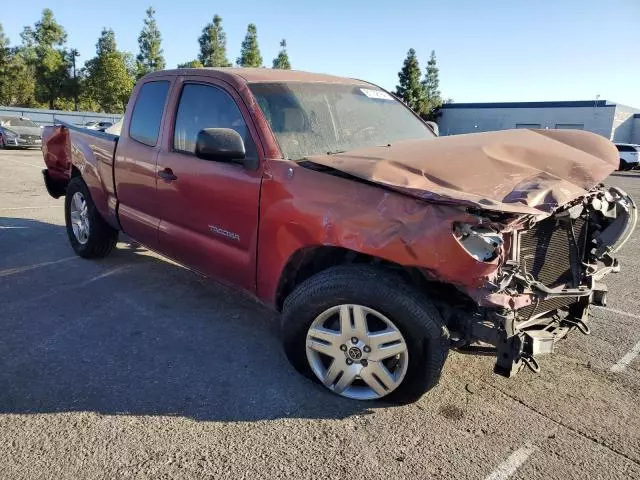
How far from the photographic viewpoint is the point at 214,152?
3277 mm

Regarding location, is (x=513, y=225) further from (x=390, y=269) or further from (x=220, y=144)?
(x=220, y=144)

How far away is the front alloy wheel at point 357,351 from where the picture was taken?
9.46 ft

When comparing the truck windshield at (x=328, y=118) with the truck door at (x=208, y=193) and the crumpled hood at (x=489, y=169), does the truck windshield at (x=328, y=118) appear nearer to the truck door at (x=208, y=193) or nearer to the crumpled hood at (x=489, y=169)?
the truck door at (x=208, y=193)

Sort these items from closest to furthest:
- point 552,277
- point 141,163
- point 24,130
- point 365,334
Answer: point 365,334
point 552,277
point 141,163
point 24,130

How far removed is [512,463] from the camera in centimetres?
256

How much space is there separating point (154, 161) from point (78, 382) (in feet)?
6.13

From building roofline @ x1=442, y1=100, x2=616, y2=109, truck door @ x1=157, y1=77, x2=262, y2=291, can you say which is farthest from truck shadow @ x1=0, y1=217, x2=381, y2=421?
building roofline @ x1=442, y1=100, x2=616, y2=109

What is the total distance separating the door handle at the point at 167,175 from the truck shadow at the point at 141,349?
44.0 inches

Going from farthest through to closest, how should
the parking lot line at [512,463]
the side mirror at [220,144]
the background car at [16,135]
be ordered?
the background car at [16,135] → the side mirror at [220,144] → the parking lot line at [512,463]

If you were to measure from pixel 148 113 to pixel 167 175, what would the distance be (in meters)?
0.81

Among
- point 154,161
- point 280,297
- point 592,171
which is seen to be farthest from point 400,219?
point 154,161

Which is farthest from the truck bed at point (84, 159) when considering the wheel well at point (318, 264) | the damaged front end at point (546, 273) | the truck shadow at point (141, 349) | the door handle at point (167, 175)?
the damaged front end at point (546, 273)

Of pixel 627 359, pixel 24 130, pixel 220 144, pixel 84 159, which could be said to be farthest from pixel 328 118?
pixel 24 130

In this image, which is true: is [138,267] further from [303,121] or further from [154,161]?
[303,121]
